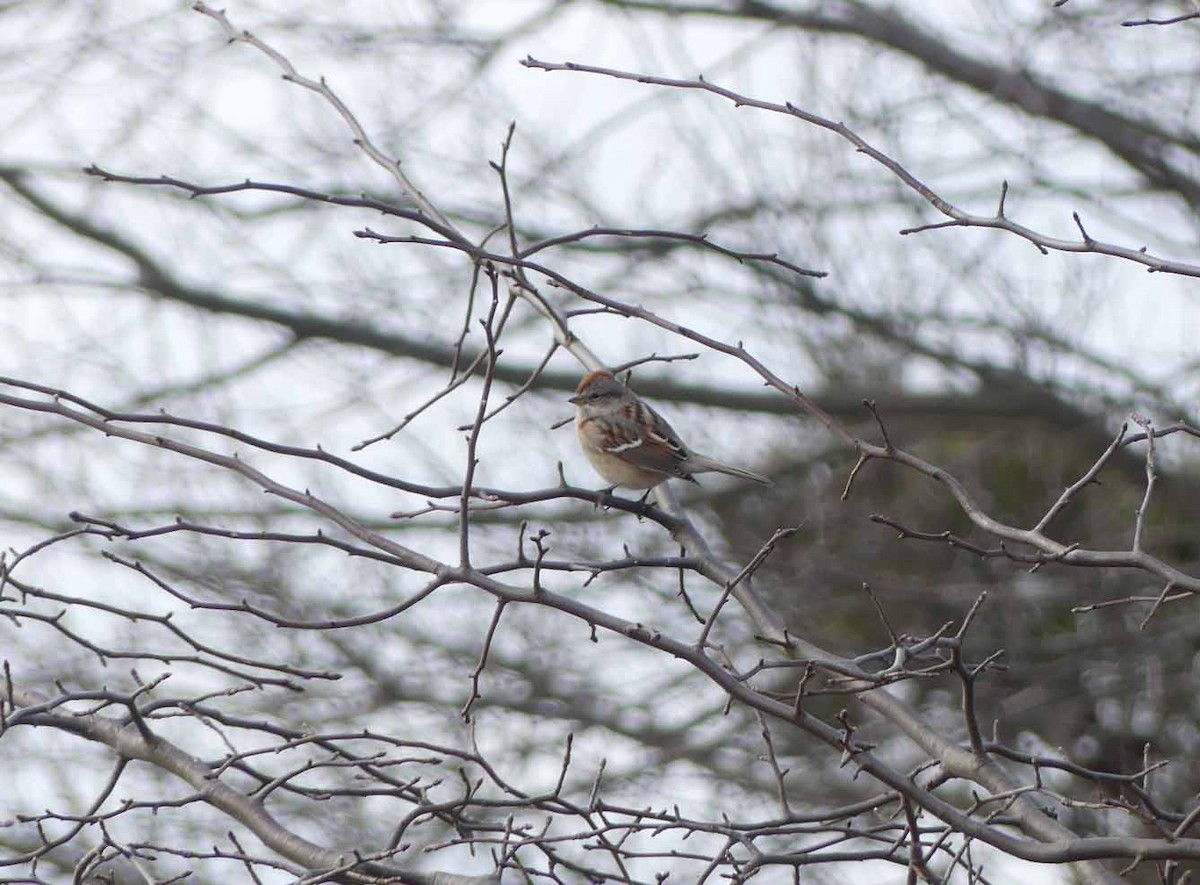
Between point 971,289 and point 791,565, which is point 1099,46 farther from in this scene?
point 791,565

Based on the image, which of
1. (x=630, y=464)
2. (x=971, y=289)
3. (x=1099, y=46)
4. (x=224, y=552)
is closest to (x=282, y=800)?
(x=224, y=552)

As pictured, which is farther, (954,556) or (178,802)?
(954,556)

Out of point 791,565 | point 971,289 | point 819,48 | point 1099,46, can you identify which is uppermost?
point 819,48

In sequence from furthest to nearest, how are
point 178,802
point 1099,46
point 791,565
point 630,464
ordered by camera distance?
point 791,565, point 1099,46, point 630,464, point 178,802

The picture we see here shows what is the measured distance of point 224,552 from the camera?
11.1m

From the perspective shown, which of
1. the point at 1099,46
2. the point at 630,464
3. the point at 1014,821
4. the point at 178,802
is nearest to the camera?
the point at 178,802

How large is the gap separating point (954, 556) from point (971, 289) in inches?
75.9

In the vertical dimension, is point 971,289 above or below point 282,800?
above

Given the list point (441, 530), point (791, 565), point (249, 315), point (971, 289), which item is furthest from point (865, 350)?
point (249, 315)

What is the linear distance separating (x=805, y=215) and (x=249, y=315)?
4387 millimetres

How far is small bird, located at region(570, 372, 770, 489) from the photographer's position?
677 cm

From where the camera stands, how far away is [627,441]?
697cm

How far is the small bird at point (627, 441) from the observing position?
22.2ft

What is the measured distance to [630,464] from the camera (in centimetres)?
683
